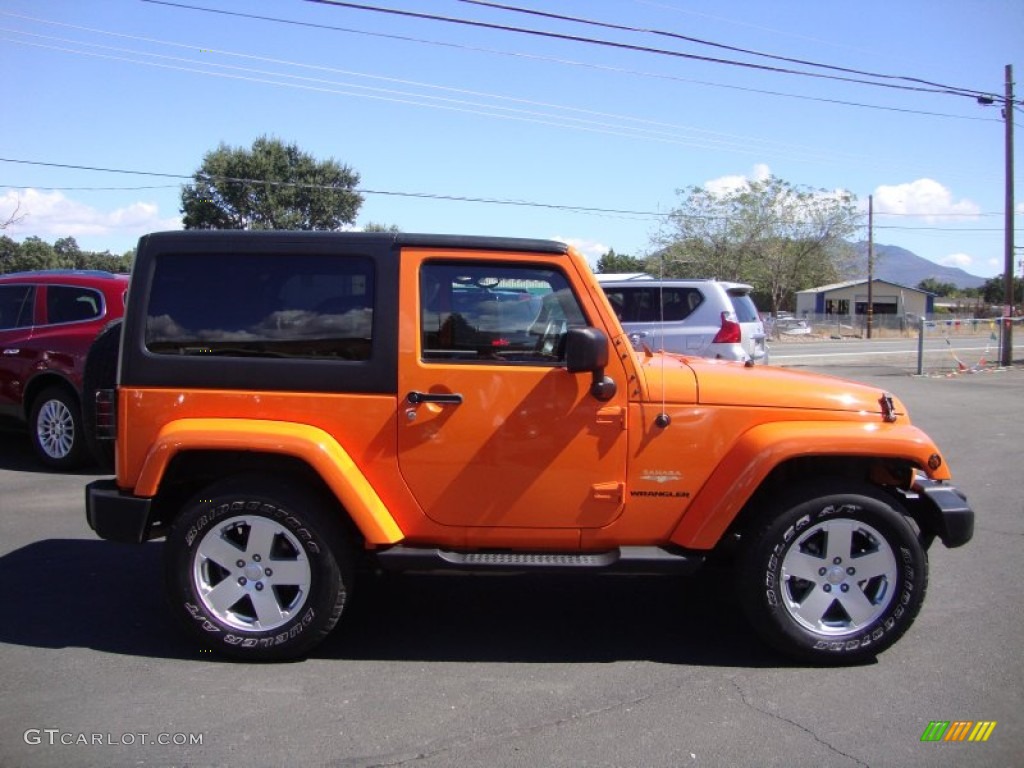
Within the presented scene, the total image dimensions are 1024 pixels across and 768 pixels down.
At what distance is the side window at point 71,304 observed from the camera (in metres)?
8.02

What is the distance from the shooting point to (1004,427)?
1093cm

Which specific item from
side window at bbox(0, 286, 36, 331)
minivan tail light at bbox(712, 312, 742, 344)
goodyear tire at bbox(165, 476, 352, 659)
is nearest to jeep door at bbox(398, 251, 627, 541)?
goodyear tire at bbox(165, 476, 352, 659)

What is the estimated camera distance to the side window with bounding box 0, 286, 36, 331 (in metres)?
8.23

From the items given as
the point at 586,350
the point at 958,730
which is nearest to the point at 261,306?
the point at 586,350

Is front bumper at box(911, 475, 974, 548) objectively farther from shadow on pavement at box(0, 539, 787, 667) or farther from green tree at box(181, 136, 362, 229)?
green tree at box(181, 136, 362, 229)

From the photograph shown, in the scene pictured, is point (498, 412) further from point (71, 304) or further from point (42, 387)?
point (42, 387)

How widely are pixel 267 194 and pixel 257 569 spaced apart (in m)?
27.6

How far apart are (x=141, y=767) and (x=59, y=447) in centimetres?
596

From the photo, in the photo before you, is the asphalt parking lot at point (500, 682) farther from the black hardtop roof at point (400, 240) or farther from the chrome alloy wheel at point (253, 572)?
the black hardtop roof at point (400, 240)

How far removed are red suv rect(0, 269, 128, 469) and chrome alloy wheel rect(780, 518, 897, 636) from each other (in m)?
6.78

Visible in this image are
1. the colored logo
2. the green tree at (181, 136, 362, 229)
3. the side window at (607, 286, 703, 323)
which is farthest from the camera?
the green tree at (181, 136, 362, 229)

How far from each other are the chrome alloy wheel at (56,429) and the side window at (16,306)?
915 mm

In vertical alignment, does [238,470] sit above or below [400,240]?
below

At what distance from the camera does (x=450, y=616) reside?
448cm
